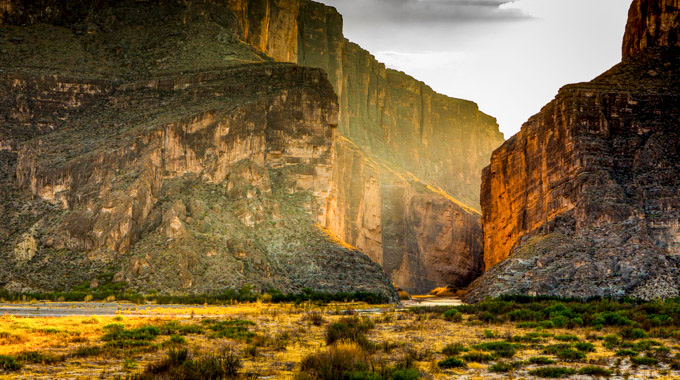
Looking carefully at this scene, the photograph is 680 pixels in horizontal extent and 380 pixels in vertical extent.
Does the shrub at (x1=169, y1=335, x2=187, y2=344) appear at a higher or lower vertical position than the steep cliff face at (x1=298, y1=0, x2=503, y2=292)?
lower

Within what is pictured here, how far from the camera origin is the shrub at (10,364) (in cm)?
2367

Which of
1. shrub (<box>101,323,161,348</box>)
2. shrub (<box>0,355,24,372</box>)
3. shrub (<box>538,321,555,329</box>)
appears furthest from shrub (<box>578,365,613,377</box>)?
shrub (<box>0,355,24,372</box>)

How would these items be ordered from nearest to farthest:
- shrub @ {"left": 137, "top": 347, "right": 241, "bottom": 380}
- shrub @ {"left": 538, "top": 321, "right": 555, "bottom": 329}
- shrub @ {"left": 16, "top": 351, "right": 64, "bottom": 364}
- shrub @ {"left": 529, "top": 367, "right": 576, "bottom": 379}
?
shrub @ {"left": 137, "top": 347, "right": 241, "bottom": 380}
shrub @ {"left": 529, "top": 367, "right": 576, "bottom": 379}
shrub @ {"left": 16, "top": 351, "right": 64, "bottom": 364}
shrub @ {"left": 538, "top": 321, "right": 555, "bottom": 329}

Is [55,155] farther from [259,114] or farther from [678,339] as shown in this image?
[678,339]

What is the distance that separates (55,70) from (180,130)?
2502cm

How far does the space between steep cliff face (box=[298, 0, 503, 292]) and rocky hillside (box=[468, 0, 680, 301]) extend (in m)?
28.0

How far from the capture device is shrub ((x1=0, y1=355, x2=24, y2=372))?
2367cm

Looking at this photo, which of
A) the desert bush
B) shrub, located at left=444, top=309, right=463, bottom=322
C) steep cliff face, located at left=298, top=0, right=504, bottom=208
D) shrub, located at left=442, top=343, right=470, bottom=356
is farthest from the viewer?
steep cliff face, located at left=298, top=0, right=504, bottom=208

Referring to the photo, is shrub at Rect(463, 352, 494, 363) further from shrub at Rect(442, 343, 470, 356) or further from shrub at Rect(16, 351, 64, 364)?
shrub at Rect(16, 351, 64, 364)

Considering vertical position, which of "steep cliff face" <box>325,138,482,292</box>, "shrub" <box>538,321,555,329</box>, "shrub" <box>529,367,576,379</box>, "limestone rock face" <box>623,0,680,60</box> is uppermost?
"limestone rock face" <box>623,0,680,60</box>

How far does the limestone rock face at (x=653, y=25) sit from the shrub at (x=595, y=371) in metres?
88.7

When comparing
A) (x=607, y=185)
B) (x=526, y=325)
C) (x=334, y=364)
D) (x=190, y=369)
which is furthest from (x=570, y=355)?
(x=607, y=185)

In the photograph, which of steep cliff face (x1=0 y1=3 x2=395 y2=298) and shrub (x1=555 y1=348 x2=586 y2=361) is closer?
shrub (x1=555 y1=348 x2=586 y2=361)

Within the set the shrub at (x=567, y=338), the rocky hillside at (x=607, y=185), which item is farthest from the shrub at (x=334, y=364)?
the rocky hillside at (x=607, y=185)
